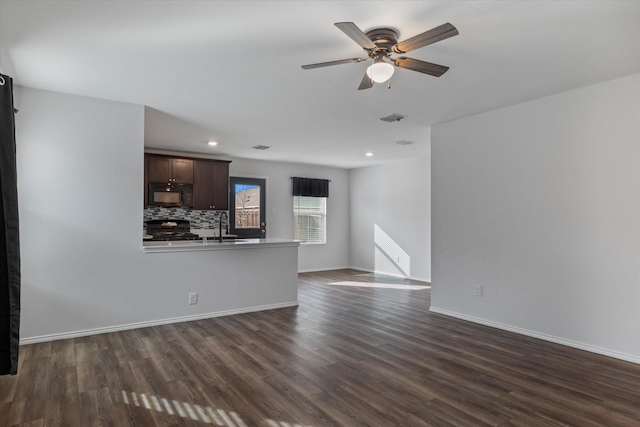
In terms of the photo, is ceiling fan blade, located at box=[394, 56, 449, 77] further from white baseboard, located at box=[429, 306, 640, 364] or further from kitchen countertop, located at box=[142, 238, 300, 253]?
kitchen countertop, located at box=[142, 238, 300, 253]

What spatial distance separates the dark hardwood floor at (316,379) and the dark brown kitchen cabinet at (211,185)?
3031 millimetres

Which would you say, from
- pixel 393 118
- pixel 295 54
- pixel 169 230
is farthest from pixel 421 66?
pixel 169 230

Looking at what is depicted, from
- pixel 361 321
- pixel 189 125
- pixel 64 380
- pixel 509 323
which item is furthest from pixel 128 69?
pixel 509 323

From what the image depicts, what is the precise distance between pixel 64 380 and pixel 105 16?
8.45ft

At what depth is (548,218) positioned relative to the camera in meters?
3.81

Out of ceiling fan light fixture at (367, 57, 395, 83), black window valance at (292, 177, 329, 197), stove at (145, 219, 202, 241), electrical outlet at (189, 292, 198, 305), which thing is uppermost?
ceiling fan light fixture at (367, 57, 395, 83)

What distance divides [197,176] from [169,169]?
501 millimetres

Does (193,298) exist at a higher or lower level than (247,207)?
lower

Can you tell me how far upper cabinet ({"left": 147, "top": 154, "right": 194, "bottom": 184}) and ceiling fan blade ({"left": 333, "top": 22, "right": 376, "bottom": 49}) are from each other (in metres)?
4.98

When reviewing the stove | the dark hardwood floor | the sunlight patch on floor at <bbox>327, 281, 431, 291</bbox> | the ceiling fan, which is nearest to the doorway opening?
the stove

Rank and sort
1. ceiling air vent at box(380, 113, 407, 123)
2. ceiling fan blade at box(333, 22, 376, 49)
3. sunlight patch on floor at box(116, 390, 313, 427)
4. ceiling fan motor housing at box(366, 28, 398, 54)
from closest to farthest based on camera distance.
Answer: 1. ceiling fan blade at box(333, 22, 376, 49)
2. sunlight patch on floor at box(116, 390, 313, 427)
3. ceiling fan motor housing at box(366, 28, 398, 54)
4. ceiling air vent at box(380, 113, 407, 123)

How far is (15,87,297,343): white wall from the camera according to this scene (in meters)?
3.62

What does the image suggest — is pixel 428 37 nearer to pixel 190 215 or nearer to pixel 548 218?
pixel 548 218

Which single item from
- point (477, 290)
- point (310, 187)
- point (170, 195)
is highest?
point (310, 187)
